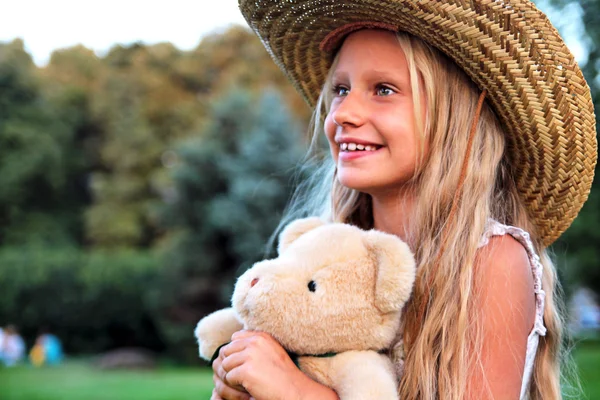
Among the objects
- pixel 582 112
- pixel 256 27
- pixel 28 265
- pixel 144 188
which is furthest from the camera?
pixel 144 188

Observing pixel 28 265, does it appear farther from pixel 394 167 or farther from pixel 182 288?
pixel 394 167

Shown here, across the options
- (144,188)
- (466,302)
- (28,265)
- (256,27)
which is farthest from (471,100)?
(144,188)

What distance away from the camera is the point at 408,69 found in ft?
6.56

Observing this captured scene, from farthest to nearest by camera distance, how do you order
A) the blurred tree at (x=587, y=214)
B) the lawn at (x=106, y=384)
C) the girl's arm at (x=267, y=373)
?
1. the lawn at (x=106, y=384)
2. the blurred tree at (x=587, y=214)
3. the girl's arm at (x=267, y=373)

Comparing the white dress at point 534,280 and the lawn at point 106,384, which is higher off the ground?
the white dress at point 534,280

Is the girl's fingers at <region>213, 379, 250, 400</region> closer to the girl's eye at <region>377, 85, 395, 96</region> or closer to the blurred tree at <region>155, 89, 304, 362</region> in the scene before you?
the girl's eye at <region>377, 85, 395, 96</region>

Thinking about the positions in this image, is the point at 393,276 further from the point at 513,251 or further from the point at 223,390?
the point at 223,390

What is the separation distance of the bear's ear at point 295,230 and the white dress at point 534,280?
495 mm

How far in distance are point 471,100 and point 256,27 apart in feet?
2.47

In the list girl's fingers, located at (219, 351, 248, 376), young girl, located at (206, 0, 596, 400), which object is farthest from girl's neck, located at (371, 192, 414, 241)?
girl's fingers, located at (219, 351, 248, 376)

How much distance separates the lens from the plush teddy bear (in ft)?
5.59

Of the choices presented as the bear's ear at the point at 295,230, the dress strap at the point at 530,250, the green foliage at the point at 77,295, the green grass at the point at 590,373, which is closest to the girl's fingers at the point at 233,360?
the bear's ear at the point at 295,230

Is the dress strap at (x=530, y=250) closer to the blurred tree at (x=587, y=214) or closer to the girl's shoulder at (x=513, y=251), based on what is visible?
the girl's shoulder at (x=513, y=251)

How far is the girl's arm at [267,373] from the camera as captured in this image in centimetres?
175
